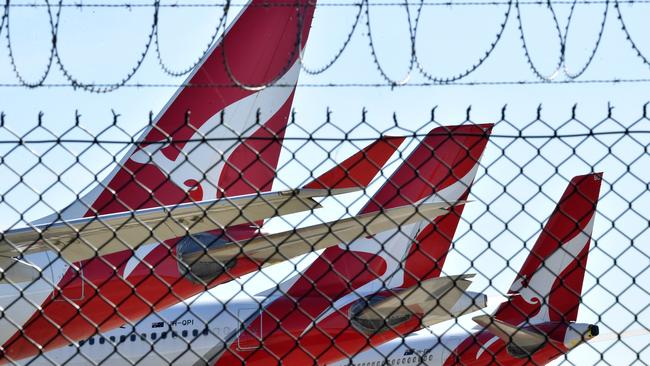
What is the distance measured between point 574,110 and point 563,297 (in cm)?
1608

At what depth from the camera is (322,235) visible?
957 centimetres

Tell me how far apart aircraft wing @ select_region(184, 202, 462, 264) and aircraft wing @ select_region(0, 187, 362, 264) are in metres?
0.16

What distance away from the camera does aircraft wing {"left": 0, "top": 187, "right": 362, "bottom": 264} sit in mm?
4520

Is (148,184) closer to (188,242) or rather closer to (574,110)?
(188,242)

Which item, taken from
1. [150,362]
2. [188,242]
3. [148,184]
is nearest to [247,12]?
[148,184]

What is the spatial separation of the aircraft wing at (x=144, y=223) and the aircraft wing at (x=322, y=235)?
0.52ft

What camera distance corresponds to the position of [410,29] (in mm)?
5301

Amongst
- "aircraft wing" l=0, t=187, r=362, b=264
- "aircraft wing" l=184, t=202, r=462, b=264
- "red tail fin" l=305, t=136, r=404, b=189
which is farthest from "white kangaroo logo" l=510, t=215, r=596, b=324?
"aircraft wing" l=0, t=187, r=362, b=264

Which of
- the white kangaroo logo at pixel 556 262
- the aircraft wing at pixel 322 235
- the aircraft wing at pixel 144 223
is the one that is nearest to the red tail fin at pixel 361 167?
the aircraft wing at pixel 144 223

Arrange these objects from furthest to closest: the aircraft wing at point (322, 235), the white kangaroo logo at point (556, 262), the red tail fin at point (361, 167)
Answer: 1. the white kangaroo logo at point (556, 262)
2. the aircraft wing at point (322, 235)
3. the red tail fin at point (361, 167)

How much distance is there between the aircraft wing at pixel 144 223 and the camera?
4.52 meters

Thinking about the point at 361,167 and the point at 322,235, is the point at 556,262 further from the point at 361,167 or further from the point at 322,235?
the point at 361,167

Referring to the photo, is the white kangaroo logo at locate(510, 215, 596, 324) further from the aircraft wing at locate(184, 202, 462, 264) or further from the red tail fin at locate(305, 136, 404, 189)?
the red tail fin at locate(305, 136, 404, 189)

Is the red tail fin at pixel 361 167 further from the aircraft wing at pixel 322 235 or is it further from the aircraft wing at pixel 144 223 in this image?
the aircraft wing at pixel 322 235
